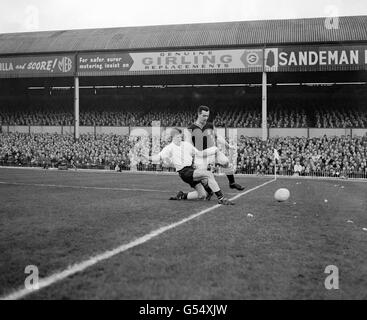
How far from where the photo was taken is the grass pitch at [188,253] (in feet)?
11.6

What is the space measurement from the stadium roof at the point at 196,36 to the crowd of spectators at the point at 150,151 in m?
9.13

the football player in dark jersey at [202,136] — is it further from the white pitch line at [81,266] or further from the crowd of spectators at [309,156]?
the crowd of spectators at [309,156]

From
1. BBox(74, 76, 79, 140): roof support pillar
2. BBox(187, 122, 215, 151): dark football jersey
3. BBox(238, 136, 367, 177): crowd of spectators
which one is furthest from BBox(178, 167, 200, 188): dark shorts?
BBox(74, 76, 79, 140): roof support pillar

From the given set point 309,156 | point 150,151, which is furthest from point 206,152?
point 150,151

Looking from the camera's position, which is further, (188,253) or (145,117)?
(145,117)

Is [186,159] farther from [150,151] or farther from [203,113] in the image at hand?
[150,151]

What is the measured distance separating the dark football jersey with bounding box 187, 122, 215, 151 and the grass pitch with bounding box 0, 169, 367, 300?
243 centimetres

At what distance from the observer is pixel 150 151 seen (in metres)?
36.4

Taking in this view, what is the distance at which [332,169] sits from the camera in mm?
30891

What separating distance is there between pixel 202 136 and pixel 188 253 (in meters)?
5.70

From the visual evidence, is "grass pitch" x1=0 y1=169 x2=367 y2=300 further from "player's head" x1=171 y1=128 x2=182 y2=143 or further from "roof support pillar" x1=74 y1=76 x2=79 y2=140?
"roof support pillar" x1=74 y1=76 x2=79 y2=140

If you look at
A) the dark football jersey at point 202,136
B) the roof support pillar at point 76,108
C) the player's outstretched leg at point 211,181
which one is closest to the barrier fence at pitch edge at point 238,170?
the roof support pillar at point 76,108

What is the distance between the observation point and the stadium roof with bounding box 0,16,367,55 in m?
40.2
